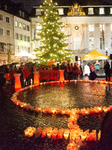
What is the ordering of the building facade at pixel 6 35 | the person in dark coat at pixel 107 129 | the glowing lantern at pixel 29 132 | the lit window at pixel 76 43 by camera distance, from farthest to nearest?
the lit window at pixel 76 43 < the building facade at pixel 6 35 < the glowing lantern at pixel 29 132 < the person in dark coat at pixel 107 129

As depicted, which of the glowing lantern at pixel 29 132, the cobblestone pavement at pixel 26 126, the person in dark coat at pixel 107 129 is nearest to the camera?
the person in dark coat at pixel 107 129

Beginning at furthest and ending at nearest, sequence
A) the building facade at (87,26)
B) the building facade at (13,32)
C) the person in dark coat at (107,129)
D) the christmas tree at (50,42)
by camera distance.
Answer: the building facade at (87,26) < the building facade at (13,32) < the christmas tree at (50,42) < the person in dark coat at (107,129)

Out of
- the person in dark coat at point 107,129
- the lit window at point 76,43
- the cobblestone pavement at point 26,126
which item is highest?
the lit window at point 76,43

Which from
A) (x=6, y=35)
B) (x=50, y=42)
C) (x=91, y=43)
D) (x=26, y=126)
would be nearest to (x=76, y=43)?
(x=91, y=43)

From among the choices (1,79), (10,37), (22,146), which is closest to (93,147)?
(22,146)

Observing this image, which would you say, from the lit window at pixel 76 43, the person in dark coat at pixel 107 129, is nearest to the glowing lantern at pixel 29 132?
the person in dark coat at pixel 107 129

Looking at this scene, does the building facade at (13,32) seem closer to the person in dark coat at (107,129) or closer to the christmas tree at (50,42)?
the christmas tree at (50,42)

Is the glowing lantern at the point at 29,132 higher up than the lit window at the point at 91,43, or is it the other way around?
the lit window at the point at 91,43

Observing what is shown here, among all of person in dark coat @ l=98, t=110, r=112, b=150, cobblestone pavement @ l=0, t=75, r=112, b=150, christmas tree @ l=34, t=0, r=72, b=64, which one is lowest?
cobblestone pavement @ l=0, t=75, r=112, b=150

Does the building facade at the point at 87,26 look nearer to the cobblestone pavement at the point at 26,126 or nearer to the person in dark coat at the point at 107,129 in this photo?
the cobblestone pavement at the point at 26,126

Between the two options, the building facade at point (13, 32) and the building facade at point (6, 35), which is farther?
the building facade at point (13, 32)

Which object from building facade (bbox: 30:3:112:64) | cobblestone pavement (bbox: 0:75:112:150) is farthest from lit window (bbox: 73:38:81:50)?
cobblestone pavement (bbox: 0:75:112:150)

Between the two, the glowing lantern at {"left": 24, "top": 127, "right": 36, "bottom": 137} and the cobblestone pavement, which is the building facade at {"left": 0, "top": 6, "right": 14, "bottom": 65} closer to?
the cobblestone pavement

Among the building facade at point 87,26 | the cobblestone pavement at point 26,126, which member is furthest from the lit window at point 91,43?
the cobblestone pavement at point 26,126
